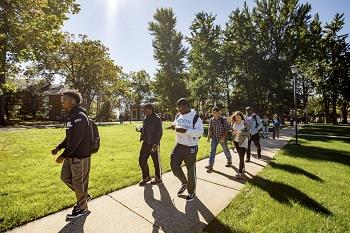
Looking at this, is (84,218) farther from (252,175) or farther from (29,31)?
(29,31)

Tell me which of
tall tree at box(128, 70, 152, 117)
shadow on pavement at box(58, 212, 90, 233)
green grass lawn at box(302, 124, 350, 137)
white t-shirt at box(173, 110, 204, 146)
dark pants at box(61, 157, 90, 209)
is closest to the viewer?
shadow on pavement at box(58, 212, 90, 233)

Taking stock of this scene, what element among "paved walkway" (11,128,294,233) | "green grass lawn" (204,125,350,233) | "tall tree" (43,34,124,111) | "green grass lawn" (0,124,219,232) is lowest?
"green grass lawn" (204,125,350,233)

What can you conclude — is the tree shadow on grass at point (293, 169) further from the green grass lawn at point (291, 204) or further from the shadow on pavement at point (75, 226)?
the shadow on pavement at point (75, 226)

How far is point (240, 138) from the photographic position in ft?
25.3

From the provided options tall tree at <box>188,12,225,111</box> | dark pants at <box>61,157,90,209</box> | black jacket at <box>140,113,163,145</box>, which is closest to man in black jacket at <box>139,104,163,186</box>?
black jacket at <box>140,113,163,145</box>

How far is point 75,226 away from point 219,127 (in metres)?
5.49

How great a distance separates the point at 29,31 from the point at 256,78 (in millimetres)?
28129

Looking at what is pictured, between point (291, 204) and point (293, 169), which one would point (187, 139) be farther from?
point (293, 169)

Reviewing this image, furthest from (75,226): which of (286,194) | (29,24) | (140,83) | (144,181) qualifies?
(140,83)

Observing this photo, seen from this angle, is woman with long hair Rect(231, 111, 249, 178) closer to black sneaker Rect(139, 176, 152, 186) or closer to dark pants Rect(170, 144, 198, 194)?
dark pants Rect(170, 144, 198, 194)

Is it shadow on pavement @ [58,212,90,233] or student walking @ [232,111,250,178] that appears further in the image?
student walking @ [232,111,250,178]

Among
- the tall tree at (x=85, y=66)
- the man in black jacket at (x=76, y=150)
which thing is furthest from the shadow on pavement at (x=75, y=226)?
the tall tree at (x=85, y=66)

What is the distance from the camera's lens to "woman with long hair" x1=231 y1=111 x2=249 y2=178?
297 inches

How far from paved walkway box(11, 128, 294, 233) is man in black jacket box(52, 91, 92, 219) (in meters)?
0.37
